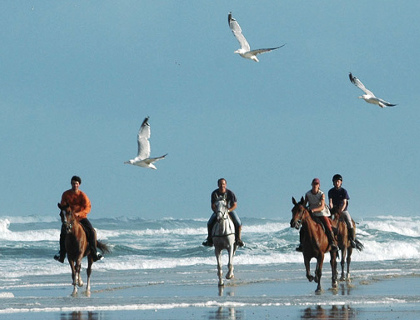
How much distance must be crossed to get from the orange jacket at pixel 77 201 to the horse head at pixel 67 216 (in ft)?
0.78

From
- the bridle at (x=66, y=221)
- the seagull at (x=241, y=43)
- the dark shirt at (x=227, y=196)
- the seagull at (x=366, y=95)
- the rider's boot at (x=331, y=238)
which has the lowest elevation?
the rider's boot at (x=331, y=238)

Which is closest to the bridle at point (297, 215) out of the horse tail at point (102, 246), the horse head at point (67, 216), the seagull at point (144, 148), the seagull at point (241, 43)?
the horse head at point (67, 216)

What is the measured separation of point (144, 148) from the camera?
2512cm

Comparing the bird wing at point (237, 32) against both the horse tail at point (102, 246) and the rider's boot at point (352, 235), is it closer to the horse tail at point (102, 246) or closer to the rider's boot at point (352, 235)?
the rider's boot at point (352, 235)

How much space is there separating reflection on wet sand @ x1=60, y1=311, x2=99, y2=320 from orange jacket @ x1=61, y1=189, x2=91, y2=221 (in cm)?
398

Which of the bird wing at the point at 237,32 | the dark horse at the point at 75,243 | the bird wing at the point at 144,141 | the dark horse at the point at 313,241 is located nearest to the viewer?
the dark horse at the point at 313,241

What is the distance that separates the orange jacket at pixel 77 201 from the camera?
18.3 meters

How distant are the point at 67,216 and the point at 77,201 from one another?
0.48 meters

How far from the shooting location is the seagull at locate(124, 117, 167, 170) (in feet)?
80.1

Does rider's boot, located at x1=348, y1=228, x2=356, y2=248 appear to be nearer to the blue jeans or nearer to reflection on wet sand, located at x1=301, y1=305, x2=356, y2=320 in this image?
the blue jeans

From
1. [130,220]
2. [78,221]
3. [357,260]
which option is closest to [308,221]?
[78,221]

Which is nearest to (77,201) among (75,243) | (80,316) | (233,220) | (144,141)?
(75,243)

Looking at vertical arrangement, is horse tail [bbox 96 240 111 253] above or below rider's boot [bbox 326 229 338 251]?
below

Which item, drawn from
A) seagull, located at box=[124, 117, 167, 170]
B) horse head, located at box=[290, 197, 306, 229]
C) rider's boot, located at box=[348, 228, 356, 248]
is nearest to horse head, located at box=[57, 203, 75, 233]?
horse head, located at box=[290, 197, 306, 229]
